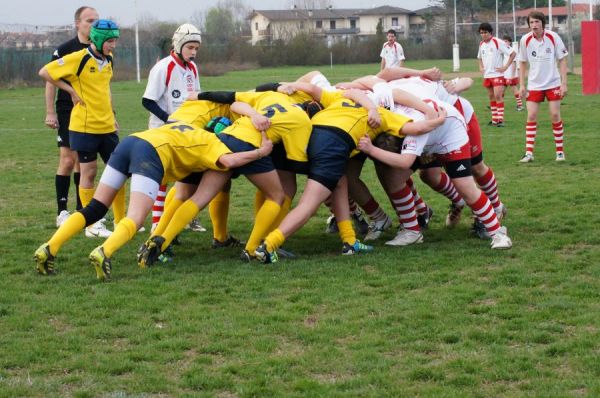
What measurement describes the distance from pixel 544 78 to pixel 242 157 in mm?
7724

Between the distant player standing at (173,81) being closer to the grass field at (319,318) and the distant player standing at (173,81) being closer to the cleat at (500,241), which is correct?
the grass field at (319,318)

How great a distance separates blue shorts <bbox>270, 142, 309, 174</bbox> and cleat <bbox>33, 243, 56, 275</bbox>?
2046 millimetres

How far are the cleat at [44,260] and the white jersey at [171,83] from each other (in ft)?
7.49

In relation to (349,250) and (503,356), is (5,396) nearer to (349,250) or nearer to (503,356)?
(503,356)

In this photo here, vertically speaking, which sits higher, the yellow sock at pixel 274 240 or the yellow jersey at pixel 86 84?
the yellow jersey at pixel 86 84

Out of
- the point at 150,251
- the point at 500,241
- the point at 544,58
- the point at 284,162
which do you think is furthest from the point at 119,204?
the point at 544,58

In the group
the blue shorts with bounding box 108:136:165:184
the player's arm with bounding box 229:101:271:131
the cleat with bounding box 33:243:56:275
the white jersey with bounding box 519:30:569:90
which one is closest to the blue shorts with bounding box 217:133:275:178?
the player's arm with bounding box 229:101:271:131

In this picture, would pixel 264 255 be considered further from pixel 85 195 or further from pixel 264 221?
pixel 85 195

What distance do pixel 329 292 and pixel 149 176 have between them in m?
1.73

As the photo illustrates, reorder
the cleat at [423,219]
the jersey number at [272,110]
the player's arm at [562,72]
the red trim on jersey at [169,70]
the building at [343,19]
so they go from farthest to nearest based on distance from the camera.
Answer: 1. the building at [343,19]
2. the player's arm at [562,72]
3. the cleat at [423,219]
4. the red trim on jersey at [169,70]
5. the jersey number at [272,110]

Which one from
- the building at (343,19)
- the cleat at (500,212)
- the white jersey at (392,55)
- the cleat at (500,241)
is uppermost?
the building at (343,19)

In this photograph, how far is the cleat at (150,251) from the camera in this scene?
8031 millimetres

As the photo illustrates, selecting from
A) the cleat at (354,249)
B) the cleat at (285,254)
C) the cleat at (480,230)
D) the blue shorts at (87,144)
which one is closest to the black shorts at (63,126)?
the blue shorts at (87,144)

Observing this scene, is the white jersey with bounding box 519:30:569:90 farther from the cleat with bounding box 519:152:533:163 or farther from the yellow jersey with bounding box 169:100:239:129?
the yellow jersey with bounding box 169:100:239:129
